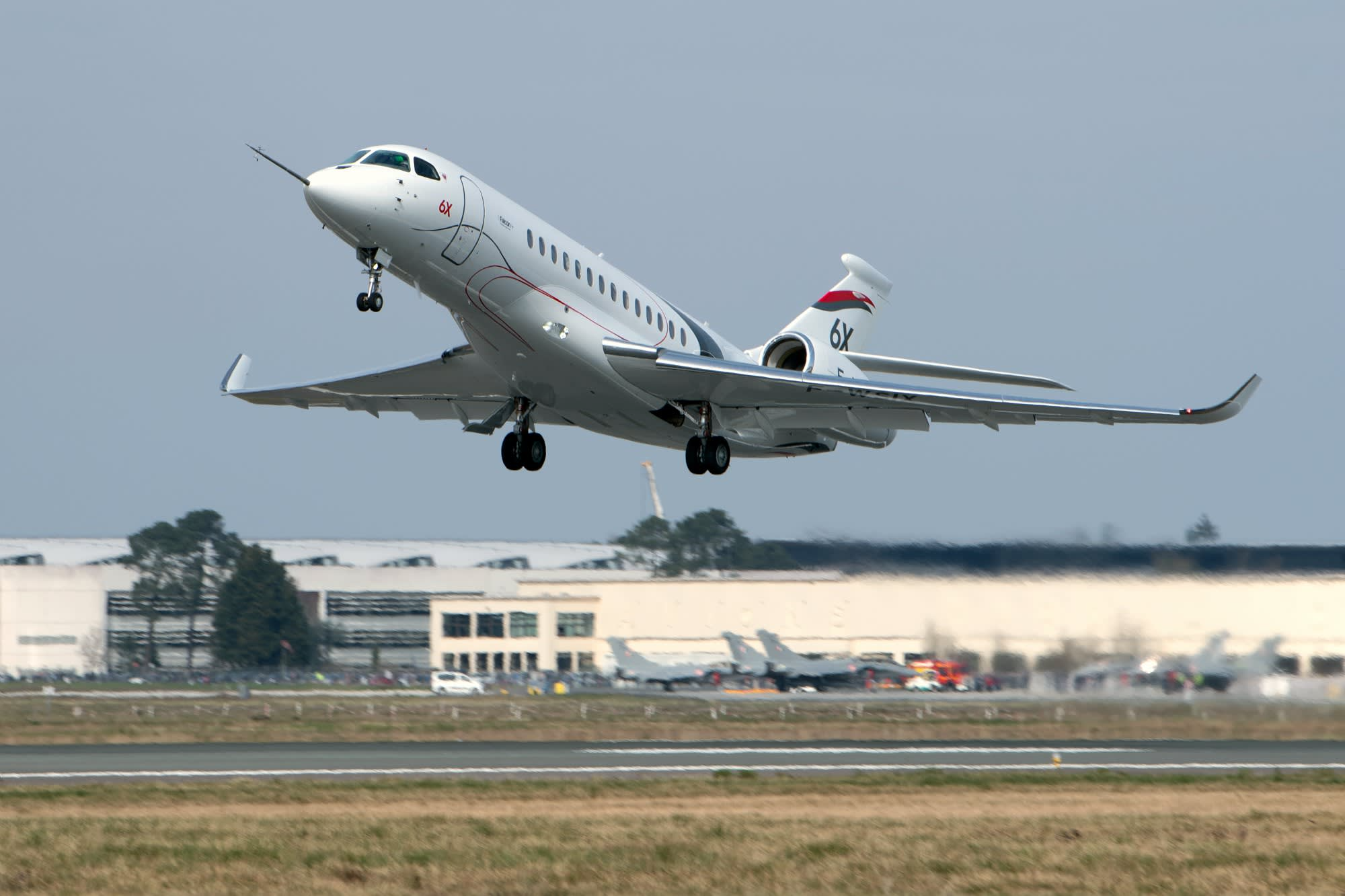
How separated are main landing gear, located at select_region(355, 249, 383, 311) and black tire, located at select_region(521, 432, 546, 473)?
507 centimetres

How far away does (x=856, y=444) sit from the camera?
26547 millimetres

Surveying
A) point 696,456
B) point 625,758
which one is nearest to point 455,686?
point 625,758

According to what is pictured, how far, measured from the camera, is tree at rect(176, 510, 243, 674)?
6397cm

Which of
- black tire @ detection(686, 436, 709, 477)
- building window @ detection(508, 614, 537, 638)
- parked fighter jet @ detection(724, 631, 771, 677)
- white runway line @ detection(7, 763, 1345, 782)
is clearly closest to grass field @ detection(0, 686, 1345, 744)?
parked fighter jet @ detection(724, 631, 771, 677)

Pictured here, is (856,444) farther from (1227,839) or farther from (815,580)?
(1227,839)

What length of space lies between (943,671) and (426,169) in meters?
15.4

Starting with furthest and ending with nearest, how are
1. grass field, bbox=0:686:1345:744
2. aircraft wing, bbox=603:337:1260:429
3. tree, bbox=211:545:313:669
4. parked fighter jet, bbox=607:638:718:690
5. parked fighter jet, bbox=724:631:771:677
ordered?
tree, bbox=211:545:313:669, parked fighter jet, bbox=607:638:718:690, parked fighter jet, bbox=724:631:771:677, grass field, bbox=0:686:1345:744, aircraft wing, bbox=603:337:1260:429

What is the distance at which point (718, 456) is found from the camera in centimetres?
2425

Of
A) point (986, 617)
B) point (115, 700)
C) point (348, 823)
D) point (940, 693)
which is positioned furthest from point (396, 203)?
point (115, 700)

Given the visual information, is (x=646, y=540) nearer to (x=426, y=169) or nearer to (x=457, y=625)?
(x=457, y=625)

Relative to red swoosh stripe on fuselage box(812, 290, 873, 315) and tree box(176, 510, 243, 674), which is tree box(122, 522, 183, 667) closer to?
tree box(176, 510, 243, 674)


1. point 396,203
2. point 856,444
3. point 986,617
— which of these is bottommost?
point 986,617

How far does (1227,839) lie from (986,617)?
499 inches

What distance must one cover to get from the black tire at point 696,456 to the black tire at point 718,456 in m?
0.06
